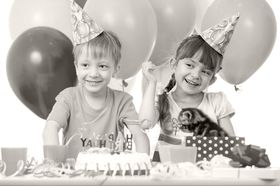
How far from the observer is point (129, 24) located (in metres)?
2.33

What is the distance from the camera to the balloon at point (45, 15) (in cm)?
253

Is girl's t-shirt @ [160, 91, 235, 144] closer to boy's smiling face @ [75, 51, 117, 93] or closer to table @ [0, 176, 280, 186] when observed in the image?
boy's smiling face @ [75, 51, 117, 93]

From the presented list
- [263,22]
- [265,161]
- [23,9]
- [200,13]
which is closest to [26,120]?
[23,9]

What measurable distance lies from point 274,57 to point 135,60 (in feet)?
4.76

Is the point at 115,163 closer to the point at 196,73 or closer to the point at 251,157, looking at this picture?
the point at 251,157

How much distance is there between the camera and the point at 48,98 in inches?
94.4

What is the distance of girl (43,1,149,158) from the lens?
2154 mm

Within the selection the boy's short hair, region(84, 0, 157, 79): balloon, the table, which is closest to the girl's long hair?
region(84, 0, 157, 79): balloon

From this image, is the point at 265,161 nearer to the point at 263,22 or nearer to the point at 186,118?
the point at 186,118

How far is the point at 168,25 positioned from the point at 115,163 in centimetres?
118

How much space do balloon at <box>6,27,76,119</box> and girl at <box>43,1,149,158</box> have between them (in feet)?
0.39

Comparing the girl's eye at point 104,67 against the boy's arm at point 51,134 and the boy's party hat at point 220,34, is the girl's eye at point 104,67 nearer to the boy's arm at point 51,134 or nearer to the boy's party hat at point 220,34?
the boy's arm at point 51,134

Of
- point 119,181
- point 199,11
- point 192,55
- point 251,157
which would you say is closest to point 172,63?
point 192,55

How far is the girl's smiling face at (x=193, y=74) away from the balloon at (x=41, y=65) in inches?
16.2
